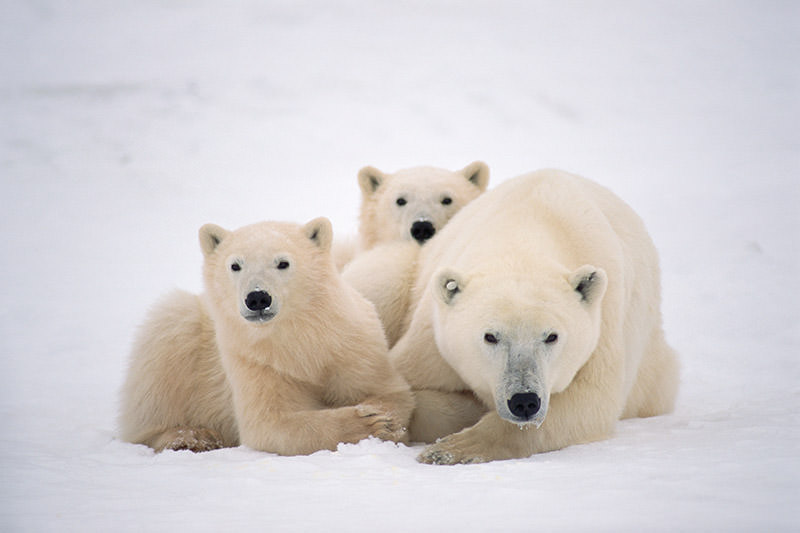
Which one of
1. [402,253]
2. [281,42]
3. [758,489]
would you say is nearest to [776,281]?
[402,253]

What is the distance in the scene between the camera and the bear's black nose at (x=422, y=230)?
6461 mm

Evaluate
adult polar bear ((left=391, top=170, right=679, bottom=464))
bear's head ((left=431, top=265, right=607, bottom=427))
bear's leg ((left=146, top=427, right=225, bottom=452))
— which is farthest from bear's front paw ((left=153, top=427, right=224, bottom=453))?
bear's head ((left=431, top=265, right=607, bottom=427))

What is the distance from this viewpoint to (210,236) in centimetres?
485

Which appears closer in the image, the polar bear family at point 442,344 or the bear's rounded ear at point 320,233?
the polar bear family at point 442,344

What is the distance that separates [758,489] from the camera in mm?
3246

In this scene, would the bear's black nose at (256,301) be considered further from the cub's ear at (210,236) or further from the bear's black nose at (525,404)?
the bear's black nose at (525,404)

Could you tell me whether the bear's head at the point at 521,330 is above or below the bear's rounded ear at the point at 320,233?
below

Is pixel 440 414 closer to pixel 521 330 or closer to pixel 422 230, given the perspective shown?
pixel 521 330

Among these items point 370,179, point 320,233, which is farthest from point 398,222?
point 320,233

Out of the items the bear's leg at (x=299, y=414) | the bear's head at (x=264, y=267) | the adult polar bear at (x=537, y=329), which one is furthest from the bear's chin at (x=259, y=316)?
the adult polar bear at (x=537, y=329)

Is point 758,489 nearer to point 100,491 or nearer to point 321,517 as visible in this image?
point 321,517

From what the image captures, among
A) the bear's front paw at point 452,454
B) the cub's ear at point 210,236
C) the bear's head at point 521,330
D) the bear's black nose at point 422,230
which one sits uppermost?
the bear's black nose at point 422,230

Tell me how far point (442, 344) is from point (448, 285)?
39 centimetres

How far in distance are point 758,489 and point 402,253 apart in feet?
11.0
